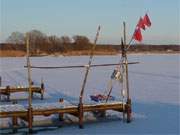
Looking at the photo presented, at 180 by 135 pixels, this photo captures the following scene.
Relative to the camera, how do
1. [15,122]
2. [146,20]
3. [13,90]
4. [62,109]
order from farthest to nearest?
[13,90] → [146,20] → [62,109] → [15,122]

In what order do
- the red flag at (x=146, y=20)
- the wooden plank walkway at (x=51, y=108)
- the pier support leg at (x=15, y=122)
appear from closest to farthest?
the wooden plank walkway at (x=51, y=108) → the pier support leg at (x=15, y=122) → the red flag at (x=146, y=20)

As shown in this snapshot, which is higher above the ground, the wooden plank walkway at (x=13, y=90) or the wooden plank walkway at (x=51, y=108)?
the wooden plank walkway at (x=51, y=108)

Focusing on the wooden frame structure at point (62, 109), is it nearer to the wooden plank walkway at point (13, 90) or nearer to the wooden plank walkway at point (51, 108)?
the wooden plank walkway at point (51, 108)

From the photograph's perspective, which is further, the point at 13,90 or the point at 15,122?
the point at 13,90

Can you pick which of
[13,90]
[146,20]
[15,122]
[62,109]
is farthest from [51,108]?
[13,90]

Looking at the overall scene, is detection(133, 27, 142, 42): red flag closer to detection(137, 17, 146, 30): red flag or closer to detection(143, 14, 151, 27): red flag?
detection(137, 17, 146, 30): red flag

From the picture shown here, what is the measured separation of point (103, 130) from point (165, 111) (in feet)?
7.63

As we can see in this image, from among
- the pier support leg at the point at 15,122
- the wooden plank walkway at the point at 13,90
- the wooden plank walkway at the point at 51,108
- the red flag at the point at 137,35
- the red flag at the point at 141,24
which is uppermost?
the red flag at the point at 141,24

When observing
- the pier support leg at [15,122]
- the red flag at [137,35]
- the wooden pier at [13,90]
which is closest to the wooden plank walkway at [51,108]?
the pier support leg at [15,122]

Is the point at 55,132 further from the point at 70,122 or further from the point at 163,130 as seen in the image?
the point at 163,130

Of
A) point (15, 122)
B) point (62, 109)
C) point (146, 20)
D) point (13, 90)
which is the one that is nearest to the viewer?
point (15, 122)

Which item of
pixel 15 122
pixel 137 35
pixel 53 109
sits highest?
pixel 137 35

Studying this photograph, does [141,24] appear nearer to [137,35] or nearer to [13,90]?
[137,35]

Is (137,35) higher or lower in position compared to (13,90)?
higher
